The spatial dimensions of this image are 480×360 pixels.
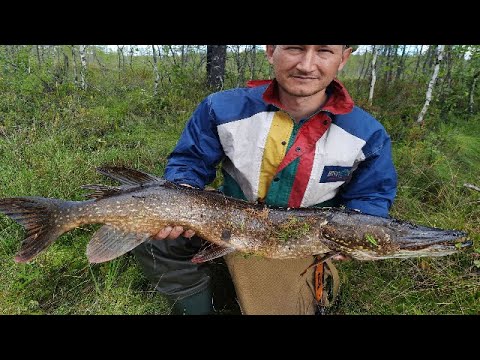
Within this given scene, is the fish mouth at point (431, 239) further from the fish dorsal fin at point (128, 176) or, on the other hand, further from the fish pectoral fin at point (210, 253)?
the fish dorsal fin at point (128, 176)

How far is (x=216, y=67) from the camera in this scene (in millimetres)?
7031

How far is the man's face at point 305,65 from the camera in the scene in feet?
7.77

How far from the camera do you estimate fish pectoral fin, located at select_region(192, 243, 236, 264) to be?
2343 mm

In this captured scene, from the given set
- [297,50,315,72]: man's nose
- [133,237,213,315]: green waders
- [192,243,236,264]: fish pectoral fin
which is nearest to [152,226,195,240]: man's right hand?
[192,243,236,264]: fish pectoral fin

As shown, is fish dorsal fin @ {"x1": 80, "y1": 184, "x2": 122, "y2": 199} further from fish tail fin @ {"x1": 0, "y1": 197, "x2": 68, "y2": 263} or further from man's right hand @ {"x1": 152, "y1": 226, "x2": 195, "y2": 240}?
man's right hand @ {"x1": 152, "y1": 226, "x2": 195, "y2": 240}

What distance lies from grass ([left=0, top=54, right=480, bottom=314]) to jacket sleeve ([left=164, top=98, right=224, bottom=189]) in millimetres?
951

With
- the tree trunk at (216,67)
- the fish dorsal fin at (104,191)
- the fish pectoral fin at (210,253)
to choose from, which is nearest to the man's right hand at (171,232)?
the fish pectoral fin at (210,253)

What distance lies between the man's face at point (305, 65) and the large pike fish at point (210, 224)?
836 millimetres

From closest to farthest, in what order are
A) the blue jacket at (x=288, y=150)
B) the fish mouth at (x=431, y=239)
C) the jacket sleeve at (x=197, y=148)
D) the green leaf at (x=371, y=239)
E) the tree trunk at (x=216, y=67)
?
the fish mouth at (x=431, y=239) < the green leaf at (x=371, y=239) < the blue jacket at (x=288, y=150) < the jacket sleeve at (x=197, y=148) < the tree trunk at (x=216, y=67)

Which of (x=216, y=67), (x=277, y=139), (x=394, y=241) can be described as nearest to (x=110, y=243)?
(x=277, y=139)

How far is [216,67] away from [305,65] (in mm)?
4931

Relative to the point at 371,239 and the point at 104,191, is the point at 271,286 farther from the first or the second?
the point at 104,191

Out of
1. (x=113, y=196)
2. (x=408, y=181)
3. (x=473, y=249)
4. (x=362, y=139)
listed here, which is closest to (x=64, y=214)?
(x=113, y=196)
